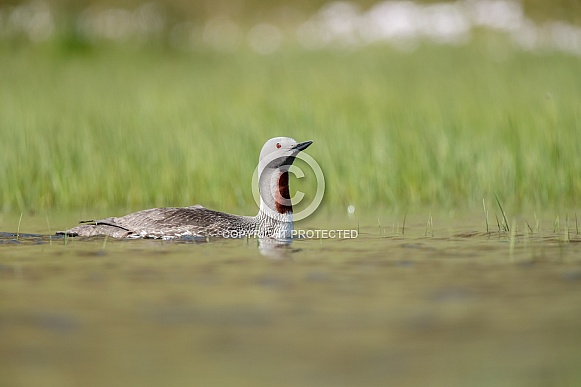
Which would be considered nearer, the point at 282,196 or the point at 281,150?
the point at 281,150

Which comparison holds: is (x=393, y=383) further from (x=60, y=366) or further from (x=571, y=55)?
(x=571, y=55)

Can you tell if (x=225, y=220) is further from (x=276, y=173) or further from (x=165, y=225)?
(x=276, y=173)

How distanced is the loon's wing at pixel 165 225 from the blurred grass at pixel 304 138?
154 cm

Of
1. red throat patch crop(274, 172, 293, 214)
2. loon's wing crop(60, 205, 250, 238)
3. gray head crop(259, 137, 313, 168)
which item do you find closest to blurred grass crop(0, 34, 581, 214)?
red throat patch crop(274, 172, 293, 214)

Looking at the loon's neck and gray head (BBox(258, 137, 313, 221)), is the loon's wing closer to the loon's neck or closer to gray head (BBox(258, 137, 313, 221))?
the loon's neck

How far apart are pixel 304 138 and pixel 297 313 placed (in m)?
5.85

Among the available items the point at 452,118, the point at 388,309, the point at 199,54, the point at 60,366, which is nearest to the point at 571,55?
the point at 199,54

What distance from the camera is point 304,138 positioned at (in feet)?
32.7

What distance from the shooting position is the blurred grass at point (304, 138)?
27.7 feet

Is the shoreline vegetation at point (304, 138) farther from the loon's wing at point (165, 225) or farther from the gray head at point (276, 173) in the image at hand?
the loon's wing at point (165, 225)

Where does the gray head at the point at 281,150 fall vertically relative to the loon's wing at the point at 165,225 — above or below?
above

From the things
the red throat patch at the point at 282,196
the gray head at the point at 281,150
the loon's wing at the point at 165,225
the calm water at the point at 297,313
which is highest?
the gray head at the point at 281,150

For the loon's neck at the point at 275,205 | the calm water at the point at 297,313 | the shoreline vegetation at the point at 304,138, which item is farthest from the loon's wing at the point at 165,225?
the shoreline vegetation at the point at 304,138

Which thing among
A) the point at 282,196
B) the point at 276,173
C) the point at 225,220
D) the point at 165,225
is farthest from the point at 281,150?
the point at 165,225
